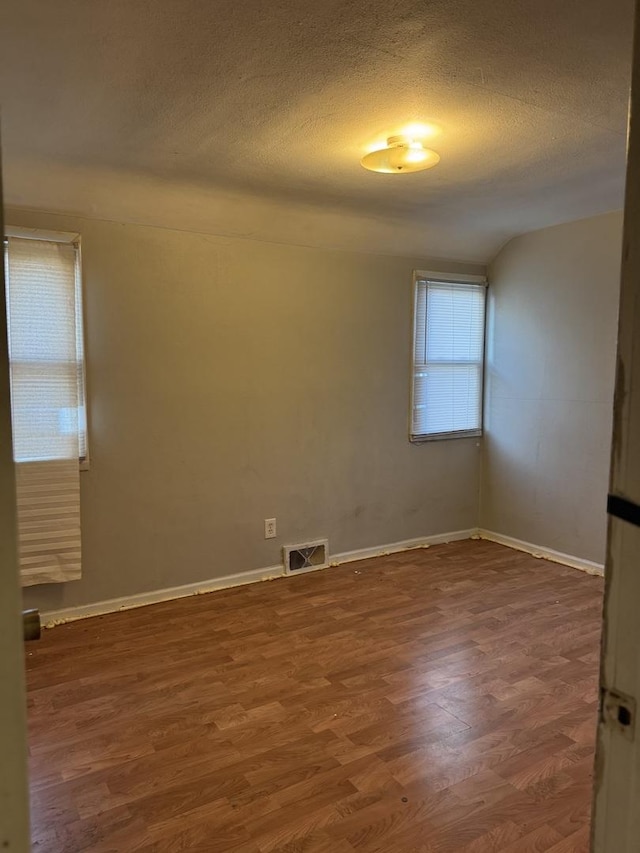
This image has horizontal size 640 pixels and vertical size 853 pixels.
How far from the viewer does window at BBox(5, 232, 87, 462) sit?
3021mm

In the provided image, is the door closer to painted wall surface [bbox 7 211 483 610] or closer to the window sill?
painted wall surface [bbox 7 211 483 610]

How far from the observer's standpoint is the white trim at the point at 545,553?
13.4ft

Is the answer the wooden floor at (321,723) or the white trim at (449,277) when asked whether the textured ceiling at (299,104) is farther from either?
the wooden floor at (321,723)

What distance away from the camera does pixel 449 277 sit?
179 inches

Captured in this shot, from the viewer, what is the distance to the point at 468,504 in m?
4.88

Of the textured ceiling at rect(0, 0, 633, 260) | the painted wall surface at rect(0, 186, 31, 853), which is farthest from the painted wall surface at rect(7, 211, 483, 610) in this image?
the painted wall surface at rect(0, 186, 31, 853)

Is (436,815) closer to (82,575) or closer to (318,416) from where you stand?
A: (82,575)

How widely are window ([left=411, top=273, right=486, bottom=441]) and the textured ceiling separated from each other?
0.91 m

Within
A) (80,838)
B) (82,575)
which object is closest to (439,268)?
(82,575)

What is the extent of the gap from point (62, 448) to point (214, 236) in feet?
4.92

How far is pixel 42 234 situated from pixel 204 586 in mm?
2191

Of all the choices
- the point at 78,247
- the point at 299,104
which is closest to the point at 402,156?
the point at 299,104

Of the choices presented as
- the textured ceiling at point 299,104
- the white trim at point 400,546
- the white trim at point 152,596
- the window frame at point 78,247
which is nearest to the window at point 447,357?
the white trim at point 400,546

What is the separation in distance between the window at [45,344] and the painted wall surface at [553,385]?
307 cm
